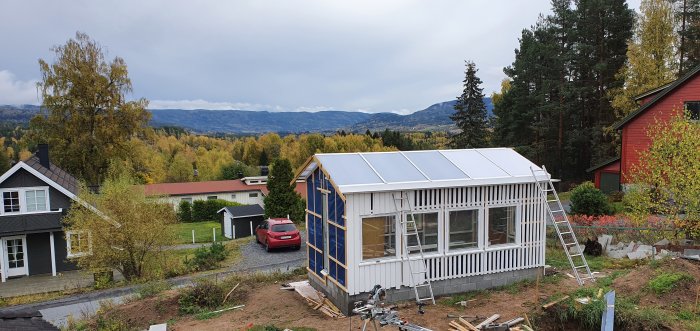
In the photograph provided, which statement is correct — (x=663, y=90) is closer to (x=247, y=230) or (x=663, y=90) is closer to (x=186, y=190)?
(x=247, y=230)

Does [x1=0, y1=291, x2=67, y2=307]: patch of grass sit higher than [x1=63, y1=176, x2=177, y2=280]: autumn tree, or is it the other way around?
[x1=63, y1=176, x2=177, y2=280]: autumn tree

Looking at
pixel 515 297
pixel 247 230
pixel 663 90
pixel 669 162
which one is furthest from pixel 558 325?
pixel 247 230

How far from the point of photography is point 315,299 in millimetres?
12344

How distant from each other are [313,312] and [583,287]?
708 cm

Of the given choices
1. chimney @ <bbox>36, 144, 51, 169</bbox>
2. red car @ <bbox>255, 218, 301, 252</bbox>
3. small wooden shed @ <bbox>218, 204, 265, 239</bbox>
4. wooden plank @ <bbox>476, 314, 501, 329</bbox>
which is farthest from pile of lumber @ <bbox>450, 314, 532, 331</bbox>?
chimney @ <bbox>36, 144, 51, 169</bbox>

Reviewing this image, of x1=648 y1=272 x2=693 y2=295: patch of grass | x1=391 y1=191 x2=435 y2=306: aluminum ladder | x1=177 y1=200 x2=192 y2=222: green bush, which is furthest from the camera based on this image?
x1=177 y1=200 x2=192 y2=222: green bush

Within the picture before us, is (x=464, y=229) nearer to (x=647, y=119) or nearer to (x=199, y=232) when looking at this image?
(x=647, y=119)

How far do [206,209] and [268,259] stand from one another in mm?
23703

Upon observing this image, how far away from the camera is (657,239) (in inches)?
642

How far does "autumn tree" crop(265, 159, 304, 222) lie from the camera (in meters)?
31.9

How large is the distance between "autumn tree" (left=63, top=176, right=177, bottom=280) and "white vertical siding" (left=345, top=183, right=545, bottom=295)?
30.0 feet

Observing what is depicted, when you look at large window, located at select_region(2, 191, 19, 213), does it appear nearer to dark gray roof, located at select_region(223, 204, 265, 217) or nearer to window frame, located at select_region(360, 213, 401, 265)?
dark gray roof, located at select_region(223, 204, 265, 217)

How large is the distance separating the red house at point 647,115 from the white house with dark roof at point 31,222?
28785 millimetres

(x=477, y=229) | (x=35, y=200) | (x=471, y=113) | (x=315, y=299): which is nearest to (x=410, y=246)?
(x=477, y=229)
